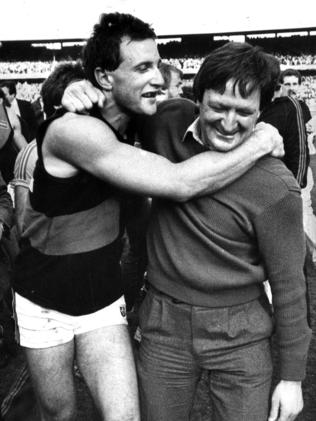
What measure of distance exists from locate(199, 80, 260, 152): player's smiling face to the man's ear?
14.1 inches

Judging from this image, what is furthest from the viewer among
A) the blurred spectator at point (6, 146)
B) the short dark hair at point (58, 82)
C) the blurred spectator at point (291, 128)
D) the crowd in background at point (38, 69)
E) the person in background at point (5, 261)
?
the crowd in background at point (38, 69)

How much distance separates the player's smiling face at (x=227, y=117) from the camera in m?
1.65

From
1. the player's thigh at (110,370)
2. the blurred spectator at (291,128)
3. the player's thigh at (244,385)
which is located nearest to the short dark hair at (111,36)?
the player's thigh at (110,370)

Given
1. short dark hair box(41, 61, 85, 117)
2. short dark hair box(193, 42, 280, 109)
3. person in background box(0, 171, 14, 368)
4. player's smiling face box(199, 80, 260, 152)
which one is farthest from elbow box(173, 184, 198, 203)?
short dark hair box(41, 61, 85, 117)

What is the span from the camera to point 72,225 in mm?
1860

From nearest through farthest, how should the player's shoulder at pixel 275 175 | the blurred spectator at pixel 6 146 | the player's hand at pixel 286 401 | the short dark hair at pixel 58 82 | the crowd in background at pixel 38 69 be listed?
1. the player's shoulder at pixel 275 175
2. the player's hand at pixel 286 401
3. the short dark hair at pixel 58 82
4. the blurred spectator at pixel 6 146
5. the crowd in background at pixel 38 69

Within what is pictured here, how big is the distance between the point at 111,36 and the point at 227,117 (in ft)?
1.81

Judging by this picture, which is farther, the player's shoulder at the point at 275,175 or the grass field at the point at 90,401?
the grass field at the point at 90,401

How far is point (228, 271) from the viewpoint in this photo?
172 centimetres

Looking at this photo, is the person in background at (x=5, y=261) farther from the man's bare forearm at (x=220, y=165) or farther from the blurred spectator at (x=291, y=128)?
the blurred spectator at (x=291, y=128)

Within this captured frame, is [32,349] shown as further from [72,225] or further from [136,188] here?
[136,188]

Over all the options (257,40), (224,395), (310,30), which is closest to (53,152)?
(224,395)

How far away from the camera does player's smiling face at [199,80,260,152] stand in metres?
1.65

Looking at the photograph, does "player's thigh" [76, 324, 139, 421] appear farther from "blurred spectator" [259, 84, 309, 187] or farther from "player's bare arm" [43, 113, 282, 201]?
"blurred spectator" [259, 84, 309, 187]
